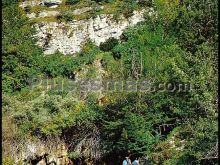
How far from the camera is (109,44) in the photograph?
137ft

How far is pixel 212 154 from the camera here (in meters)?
19.6

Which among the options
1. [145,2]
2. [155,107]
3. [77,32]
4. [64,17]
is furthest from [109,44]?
[155,107]

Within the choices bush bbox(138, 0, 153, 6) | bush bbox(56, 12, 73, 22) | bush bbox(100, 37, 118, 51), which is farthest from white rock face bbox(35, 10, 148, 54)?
bush bbox(138, 0, 153, 6)

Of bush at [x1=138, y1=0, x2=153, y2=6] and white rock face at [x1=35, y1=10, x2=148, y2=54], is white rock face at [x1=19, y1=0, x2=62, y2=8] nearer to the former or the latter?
white rock face at [x1=35, y1=10, x2=148, y2=54]

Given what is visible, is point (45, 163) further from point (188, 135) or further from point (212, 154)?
point (212, 154)

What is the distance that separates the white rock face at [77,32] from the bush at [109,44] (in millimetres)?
856

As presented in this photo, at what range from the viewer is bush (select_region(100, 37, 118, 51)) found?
4156 cm

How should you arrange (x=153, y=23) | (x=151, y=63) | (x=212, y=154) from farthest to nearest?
(x=153, y=23) → (x=151, y=63) → (x=212, y=154)

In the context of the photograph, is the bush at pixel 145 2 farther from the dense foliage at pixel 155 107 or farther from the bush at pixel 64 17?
the dense foliage at pixel 155 107

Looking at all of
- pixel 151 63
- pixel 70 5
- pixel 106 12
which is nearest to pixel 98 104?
pixel 151 63

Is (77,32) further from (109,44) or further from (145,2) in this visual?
(145,2)

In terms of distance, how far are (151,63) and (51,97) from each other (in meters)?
6.88

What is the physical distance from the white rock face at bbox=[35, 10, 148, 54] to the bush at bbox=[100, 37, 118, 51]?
86 cm

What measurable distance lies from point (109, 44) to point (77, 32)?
4229 mm
